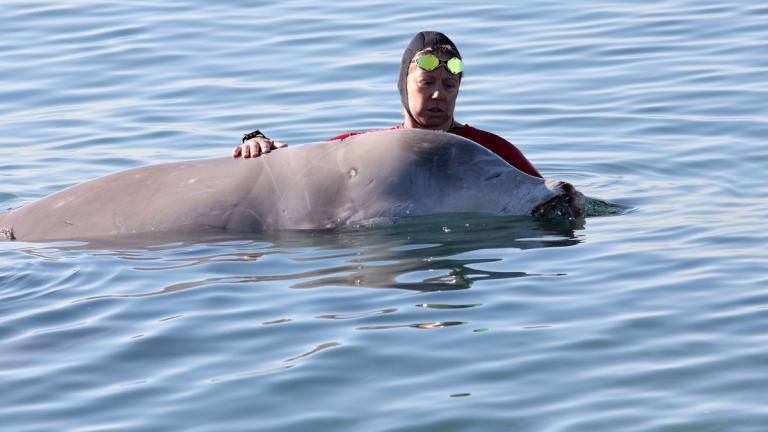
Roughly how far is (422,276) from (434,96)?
2.16 metres

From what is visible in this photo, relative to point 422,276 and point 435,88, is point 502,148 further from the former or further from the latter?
point 422,276

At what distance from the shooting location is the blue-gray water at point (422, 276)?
21.2ft

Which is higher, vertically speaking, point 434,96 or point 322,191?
point 434,96

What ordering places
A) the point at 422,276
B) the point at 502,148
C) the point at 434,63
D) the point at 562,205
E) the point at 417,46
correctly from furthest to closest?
the point at 417,46
the point at 434,63
the point at 502,148
the point at 562,205
the point at 422,276

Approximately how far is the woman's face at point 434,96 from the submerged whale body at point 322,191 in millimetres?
745

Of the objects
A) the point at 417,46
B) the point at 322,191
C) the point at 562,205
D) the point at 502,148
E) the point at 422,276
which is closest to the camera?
the point at 422,276

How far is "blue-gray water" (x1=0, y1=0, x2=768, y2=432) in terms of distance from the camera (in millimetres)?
6473

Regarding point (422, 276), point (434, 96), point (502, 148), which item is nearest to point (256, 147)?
point (434, 96)

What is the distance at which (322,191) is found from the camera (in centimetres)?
961

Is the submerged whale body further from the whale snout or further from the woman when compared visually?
the woman

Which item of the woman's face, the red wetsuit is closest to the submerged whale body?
the red wetsuit

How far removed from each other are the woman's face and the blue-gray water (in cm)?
105

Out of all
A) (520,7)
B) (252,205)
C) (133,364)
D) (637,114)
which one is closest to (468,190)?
(252,205)

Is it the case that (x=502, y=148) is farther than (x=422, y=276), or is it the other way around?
(x=502, y=148)
